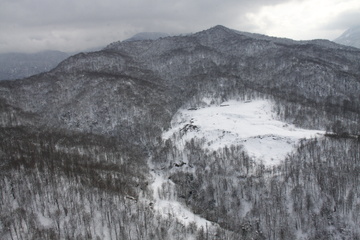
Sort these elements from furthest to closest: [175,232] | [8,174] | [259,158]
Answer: [259,158] → [8,174] → [175,232]

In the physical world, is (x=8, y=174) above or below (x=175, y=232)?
above

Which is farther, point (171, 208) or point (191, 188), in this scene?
point (191, 188)

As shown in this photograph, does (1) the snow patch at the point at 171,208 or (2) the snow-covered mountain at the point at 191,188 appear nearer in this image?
(2) the snow-covered mountain at the point at 191,188

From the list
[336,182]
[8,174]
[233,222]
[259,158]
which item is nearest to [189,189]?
[233,222]

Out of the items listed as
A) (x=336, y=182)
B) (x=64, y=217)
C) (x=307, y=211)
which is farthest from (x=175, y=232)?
(x=336, y=182)

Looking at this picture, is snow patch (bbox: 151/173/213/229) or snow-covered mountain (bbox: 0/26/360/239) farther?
snow patch (bbox: 151/173/213/229)

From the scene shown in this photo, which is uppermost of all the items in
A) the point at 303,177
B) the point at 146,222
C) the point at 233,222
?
the point at 303,177

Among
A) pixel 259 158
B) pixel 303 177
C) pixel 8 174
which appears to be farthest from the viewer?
pixel 259 158

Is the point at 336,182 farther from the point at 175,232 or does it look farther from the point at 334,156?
the point at 175,232

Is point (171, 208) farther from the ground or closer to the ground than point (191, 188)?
farther from the ground

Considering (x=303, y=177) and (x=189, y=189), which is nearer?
(x=303, y=177)
